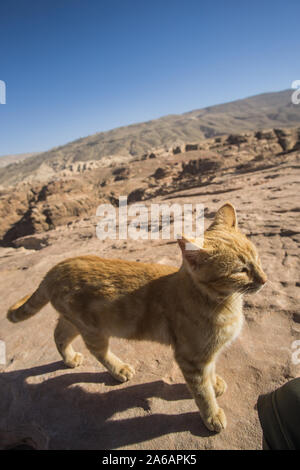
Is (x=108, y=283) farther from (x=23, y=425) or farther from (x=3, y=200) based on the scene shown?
(x=3, y=200)

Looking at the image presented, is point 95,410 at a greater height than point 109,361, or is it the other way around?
point 109,361

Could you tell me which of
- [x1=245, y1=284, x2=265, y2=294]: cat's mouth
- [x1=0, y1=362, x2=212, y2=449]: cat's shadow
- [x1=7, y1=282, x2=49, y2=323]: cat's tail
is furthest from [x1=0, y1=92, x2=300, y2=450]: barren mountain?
[x1=245, y1=284, x2=265, y2=294]: cat's mouth

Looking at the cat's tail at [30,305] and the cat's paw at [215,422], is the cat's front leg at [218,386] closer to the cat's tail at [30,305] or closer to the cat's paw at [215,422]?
the cat's paw at [215,422]

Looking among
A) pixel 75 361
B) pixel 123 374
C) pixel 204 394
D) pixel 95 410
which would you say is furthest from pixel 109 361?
pixel 204 394

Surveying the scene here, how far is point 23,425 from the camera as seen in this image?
232 centimetres

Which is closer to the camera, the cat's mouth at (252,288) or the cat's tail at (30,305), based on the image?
the cat's mouth at (252,288)

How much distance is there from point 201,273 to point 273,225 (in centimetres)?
361

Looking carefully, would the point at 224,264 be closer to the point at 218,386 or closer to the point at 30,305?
the point at 218,386

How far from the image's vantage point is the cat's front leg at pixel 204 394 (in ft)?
6.32

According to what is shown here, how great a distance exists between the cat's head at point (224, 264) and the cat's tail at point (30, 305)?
5.04ft

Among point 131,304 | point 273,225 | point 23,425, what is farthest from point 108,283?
point 273,225

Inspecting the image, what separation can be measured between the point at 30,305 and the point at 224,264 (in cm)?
198

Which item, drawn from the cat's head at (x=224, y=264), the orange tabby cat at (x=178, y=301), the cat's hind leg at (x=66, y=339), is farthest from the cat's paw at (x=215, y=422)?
the cat's hind leg at (x=66, y=339)

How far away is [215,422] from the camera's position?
1.92 metres
